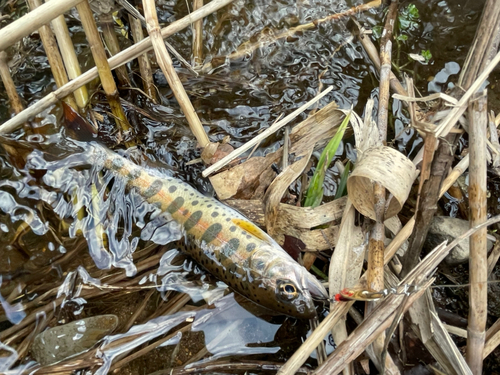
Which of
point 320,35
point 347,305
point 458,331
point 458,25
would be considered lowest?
point 458,331

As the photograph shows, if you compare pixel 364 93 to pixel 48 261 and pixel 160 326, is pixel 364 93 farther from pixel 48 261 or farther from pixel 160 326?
pixel 48 261

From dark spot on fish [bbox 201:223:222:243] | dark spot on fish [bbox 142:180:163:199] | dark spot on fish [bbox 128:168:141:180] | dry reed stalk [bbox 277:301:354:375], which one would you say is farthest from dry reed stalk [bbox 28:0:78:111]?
dry reed stalk [bbox 277:301:354:375]

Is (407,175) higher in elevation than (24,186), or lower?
lower

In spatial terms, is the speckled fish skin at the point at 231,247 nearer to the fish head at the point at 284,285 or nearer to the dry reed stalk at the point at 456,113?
the fish head at the point at 284,285

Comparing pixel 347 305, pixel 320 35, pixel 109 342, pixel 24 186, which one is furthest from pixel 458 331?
pixel 24 186

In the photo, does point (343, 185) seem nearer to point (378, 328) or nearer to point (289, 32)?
point (378, 328)

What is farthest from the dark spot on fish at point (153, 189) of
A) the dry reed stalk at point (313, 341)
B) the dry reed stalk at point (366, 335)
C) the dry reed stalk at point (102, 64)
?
the dry reed stalk at point (366, 335)
